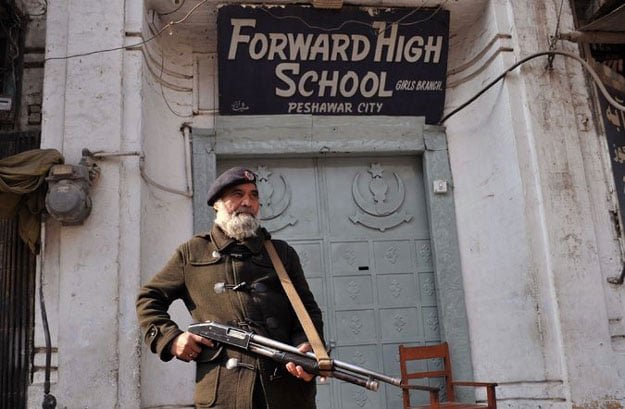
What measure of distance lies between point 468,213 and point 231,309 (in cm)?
357

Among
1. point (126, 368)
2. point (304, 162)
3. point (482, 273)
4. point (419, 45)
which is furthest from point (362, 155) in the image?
point (126, 368)

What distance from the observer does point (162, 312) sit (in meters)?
2.78

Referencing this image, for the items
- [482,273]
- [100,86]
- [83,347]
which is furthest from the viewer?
[482,273]

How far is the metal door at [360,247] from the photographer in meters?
5.49

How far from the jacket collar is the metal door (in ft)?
8.84

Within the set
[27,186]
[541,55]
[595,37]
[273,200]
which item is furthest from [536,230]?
[27,186]

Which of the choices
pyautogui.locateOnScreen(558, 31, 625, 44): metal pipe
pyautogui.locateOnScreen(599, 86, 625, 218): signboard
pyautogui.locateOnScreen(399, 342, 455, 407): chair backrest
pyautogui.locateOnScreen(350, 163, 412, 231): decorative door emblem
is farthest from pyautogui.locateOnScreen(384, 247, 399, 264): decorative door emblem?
pyautogui.locateOnScreen(558, 31, 625, 44): metal pipe

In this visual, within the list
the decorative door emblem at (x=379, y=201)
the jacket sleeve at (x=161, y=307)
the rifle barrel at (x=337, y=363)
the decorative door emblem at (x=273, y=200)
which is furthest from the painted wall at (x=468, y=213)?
the rifle barrel at (x=337, y=363)

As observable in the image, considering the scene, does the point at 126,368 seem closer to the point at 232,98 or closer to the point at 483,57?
the point at 232,98

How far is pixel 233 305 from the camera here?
277cm

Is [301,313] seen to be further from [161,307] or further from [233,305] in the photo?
[161,307]

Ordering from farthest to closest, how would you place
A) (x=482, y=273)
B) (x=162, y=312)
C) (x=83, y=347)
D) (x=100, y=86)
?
(x=482, y=273) < (x=100, y=86) < (x=83, y=347) < (x=162, y=312)

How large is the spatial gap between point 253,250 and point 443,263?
313cm

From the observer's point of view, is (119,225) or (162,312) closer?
(162,312)
